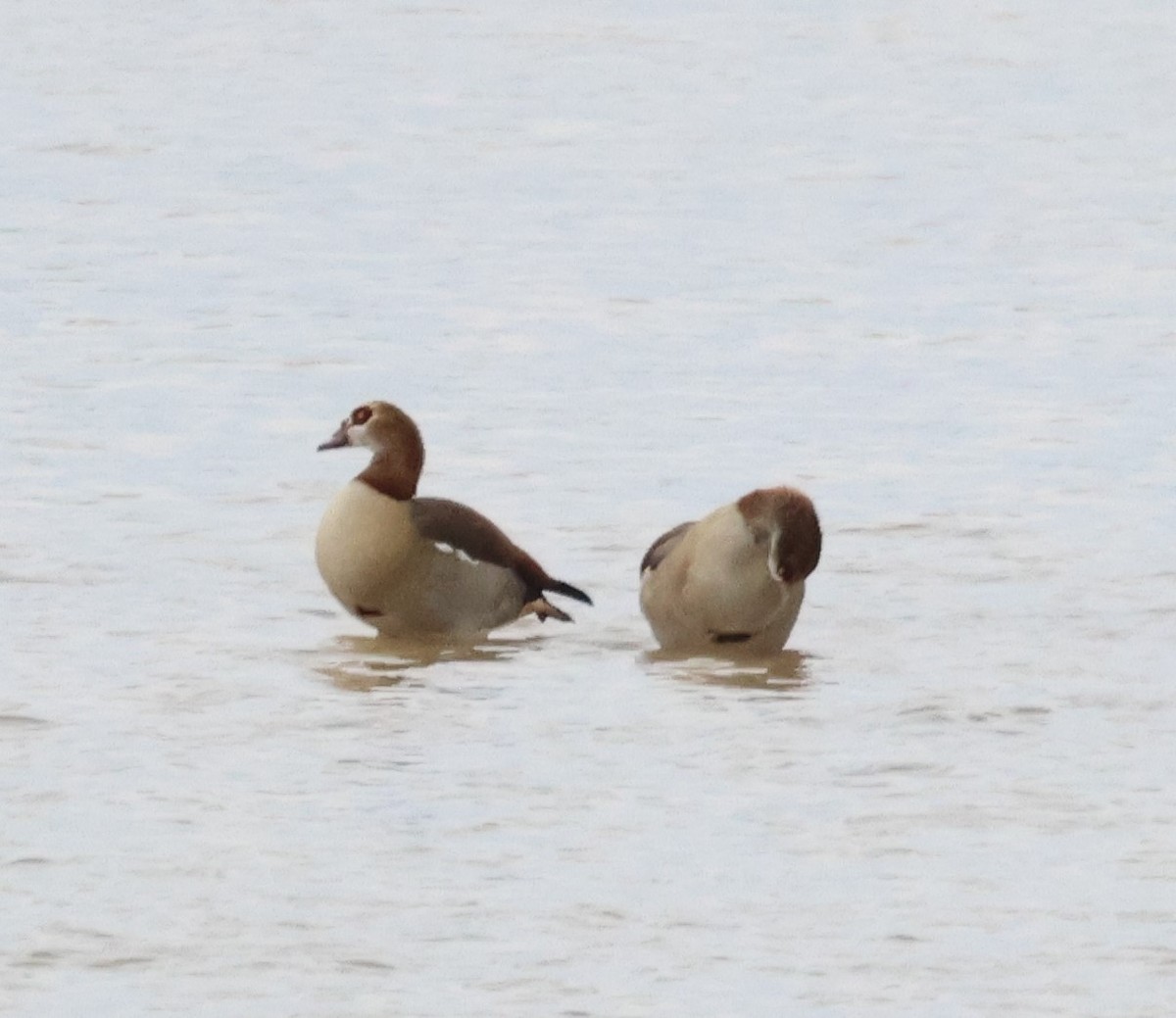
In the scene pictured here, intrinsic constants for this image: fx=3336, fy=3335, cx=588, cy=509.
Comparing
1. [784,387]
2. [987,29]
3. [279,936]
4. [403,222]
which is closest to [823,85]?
[987,29]

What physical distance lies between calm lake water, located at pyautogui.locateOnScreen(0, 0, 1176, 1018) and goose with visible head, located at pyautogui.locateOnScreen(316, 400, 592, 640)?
240 mm

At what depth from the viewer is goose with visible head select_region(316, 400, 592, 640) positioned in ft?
38.8

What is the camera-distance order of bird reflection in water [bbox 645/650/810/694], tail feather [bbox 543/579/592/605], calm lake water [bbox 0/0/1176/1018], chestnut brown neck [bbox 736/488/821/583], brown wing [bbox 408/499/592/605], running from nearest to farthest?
1. calm lake water [bbox 0/0/1176/1018]
2. bird reflection in water [bbox 645/650/810/694]
3. chestnut brown neck [bbox 736/488/821/583]
4. brown wing [bbox 408/499/592/605]
5. tail feather [bbox 543/579/592/605]

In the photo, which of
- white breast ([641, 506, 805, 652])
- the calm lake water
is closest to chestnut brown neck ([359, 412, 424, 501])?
the calm lake water

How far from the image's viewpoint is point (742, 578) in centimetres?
1141

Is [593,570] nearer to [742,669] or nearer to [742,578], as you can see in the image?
[742,578]

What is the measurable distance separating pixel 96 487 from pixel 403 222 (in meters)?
11.3

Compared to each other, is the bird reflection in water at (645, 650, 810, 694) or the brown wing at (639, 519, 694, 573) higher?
the brown wing at (639, 519, 694, 573)

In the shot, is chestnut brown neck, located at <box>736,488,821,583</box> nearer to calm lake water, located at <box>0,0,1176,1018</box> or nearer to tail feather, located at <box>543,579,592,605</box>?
calm lake water, located at <box>0,0,1176,1018</box>

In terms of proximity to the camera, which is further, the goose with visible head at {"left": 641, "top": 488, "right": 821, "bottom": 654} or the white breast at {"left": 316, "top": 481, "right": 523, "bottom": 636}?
the white breast at {"left": 316, "top": 481, "right": 523, "bottom": 636}

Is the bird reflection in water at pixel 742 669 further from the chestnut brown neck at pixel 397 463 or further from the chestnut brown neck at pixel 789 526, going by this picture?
the chestnut brown neck at pixel 397 463

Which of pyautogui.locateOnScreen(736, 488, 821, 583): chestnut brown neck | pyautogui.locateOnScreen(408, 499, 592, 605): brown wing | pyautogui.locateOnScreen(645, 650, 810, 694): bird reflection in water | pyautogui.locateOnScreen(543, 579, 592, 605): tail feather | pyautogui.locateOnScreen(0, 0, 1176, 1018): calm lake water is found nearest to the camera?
pyautogui.locateOnScreen(0, 0, 1176, 1018): calm lake water

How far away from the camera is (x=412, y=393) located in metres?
17.7

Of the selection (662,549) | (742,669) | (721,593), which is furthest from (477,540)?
(742,669)
